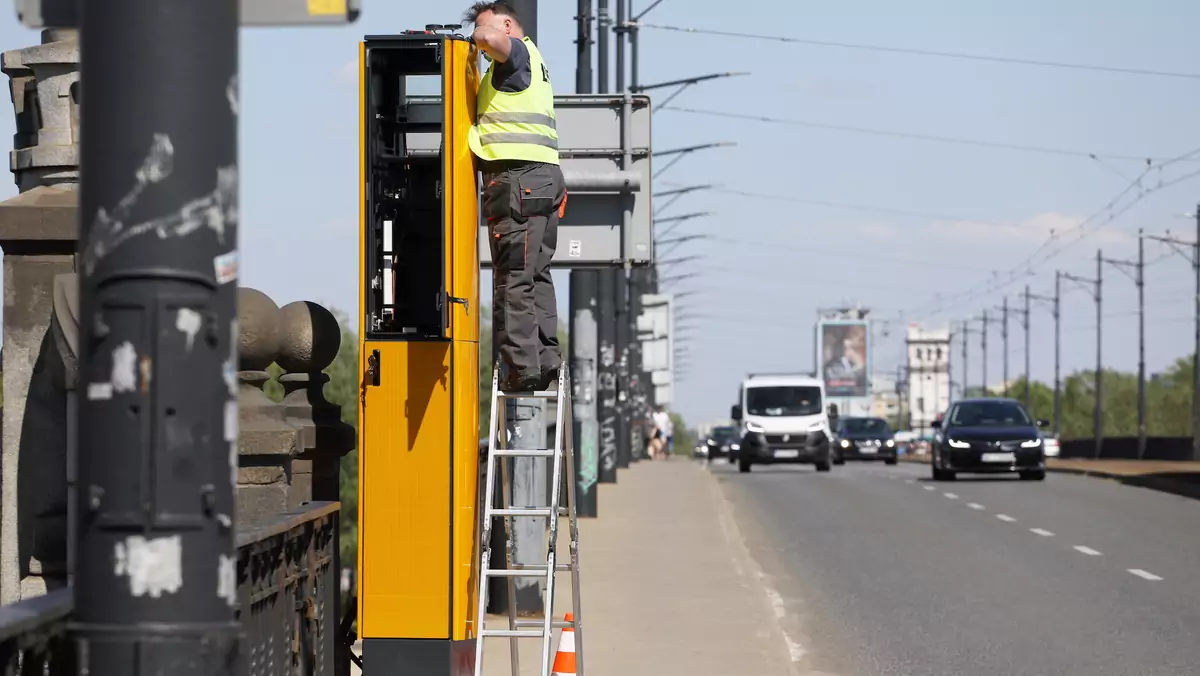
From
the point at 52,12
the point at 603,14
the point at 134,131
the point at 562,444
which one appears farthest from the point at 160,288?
the point at 603,14

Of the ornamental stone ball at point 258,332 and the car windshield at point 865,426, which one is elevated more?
the ornamental stone ball at point 258,332

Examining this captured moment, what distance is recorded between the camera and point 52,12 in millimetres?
3518

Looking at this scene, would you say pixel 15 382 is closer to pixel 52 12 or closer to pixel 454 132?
pixel 454 132

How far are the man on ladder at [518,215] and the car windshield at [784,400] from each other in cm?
3736

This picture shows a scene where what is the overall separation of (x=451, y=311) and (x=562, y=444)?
1227mm

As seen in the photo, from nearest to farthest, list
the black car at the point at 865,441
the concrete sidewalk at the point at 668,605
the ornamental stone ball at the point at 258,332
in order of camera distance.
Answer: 1. the ornamental stone ball at the point at 258,332
2. the concrete sidewalk at the point at 668,605
3. the black car at the point at 865,441

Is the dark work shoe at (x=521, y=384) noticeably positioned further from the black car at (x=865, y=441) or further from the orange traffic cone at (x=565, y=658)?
the black car at (x=865, y=441)

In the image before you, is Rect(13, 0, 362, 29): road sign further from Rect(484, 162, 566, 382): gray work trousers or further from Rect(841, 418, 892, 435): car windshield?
Rect(841, 418, 892, 435): car windshield

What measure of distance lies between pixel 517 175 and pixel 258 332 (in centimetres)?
121

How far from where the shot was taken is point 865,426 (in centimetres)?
6675

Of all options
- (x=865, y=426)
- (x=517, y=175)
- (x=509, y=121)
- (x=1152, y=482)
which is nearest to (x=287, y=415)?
(x=517, y=175)

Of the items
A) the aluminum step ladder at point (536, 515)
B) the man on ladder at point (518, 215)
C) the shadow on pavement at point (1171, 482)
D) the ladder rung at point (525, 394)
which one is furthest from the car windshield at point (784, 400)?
the man on ladder at point (518, 215)

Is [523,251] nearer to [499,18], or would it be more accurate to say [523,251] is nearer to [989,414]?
[499,18]

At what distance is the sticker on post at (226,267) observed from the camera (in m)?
3.26
